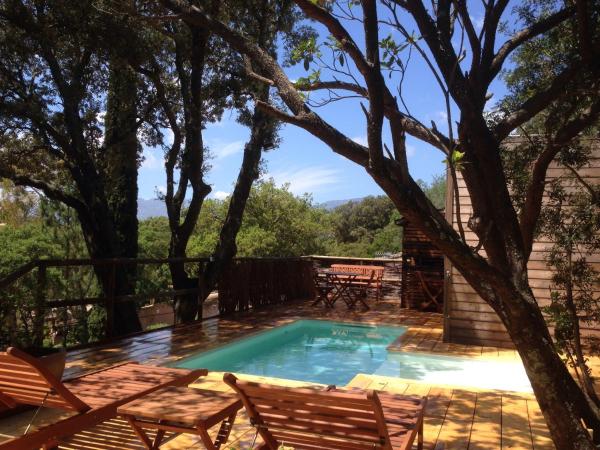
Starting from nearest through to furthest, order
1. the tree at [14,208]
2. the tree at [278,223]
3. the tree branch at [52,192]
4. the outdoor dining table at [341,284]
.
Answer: the tree branch at [52,192]
the outdoor dining table at [341,284]
the tree at [14,208]
the tree at [278,223]

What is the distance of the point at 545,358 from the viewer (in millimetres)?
2662

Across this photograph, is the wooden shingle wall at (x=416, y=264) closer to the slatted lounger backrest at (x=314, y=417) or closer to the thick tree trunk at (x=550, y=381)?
the thick tree trunk at (x=550, y=381)

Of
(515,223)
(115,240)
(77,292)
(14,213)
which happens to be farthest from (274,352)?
(14,213)

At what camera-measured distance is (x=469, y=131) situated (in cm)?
307

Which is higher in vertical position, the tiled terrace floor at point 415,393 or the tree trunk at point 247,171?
the tree trunk at point 247,171

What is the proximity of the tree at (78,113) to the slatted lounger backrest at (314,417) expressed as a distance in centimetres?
529

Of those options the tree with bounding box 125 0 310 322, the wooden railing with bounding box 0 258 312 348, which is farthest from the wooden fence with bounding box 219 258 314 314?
the tree with bounding box 125 0 310 322

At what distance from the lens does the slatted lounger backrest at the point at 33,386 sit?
2748 millimetres

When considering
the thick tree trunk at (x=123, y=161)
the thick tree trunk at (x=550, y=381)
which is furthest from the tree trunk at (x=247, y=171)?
the thick tree trunk at (x=550, y=381)

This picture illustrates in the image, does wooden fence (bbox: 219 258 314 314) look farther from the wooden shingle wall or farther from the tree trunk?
the wooden shingle wall

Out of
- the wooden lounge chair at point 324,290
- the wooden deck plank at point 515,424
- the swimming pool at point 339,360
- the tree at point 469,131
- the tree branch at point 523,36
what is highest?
the tree branch at point 523,36

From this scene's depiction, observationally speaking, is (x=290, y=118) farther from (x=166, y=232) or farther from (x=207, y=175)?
(x=166, y=232)

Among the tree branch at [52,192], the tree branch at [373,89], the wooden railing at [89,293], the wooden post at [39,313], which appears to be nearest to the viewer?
the tree branch at [373,89]

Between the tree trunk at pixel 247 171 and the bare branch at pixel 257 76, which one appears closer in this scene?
the bare branch at pixel 257 76
